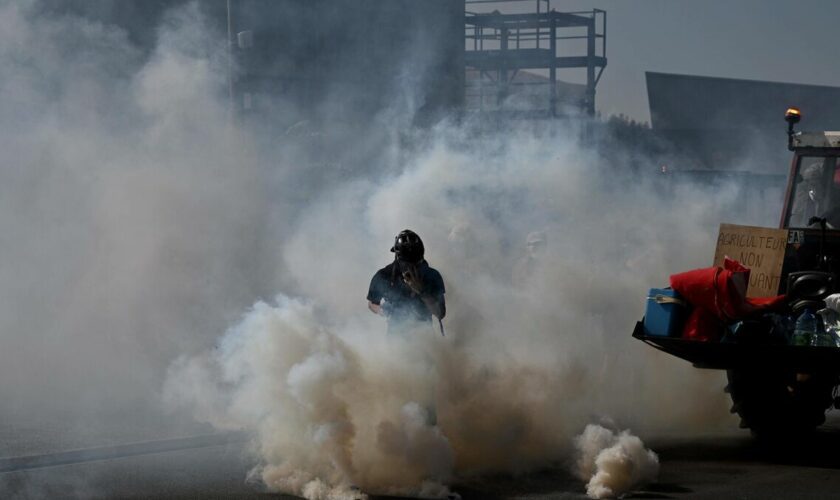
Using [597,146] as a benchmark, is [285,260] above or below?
below

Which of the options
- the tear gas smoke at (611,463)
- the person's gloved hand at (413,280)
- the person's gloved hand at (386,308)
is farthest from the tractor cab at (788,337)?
the person's gloved hand at (386,308)

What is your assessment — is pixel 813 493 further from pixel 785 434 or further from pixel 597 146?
pixel 597 146

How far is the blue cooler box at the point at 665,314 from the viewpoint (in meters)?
9.38

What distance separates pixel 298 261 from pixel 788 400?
6181 millimetres

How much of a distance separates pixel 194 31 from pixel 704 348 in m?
9.42

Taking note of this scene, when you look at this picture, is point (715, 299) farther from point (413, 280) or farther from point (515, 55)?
point (515, 55)

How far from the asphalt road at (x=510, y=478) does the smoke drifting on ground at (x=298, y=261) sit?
12.0 inches

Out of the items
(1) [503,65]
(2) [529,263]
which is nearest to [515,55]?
(1) [503,65]

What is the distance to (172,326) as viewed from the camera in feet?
45.6

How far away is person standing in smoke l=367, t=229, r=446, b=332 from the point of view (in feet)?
27.7

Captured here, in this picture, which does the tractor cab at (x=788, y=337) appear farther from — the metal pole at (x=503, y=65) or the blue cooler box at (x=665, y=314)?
the metal pole at (x=503, y=65)

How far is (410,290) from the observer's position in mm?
8461

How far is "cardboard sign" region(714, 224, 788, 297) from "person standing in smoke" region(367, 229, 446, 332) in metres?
3.16

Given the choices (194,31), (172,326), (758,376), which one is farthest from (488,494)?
(194,31)
